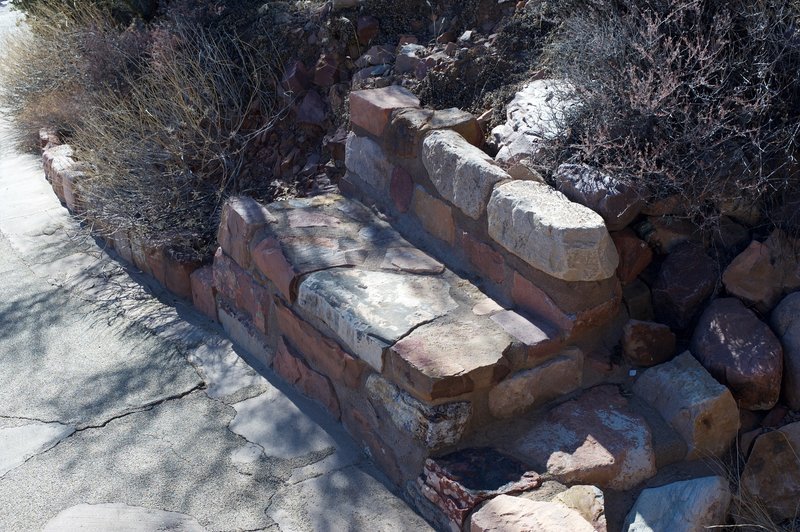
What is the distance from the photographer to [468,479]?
100.0 inches

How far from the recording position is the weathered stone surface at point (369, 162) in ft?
11.9

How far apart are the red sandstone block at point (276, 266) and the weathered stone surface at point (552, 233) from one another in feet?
2.64

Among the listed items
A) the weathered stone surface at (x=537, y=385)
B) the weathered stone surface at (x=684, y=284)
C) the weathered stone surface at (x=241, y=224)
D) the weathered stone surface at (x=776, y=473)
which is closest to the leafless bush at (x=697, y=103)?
the weathered stone surface at (x=684, y=284)

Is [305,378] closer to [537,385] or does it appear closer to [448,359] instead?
[448,359]

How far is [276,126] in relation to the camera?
4.88m

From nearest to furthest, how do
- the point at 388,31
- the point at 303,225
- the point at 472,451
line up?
the point at 472,451
the point at 303,225
the point at 388,31

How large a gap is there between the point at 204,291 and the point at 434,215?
125cm

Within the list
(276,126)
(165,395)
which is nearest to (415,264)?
(165,395)

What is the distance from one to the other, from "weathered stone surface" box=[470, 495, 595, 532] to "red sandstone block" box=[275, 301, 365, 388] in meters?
0.71

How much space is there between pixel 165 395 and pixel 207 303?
710 mm

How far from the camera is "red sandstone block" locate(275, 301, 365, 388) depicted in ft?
9.69

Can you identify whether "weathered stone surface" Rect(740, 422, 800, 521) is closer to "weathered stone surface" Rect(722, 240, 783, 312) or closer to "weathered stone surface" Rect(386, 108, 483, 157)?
"weathered stone surface" Rect(722, 240, 783, 312)

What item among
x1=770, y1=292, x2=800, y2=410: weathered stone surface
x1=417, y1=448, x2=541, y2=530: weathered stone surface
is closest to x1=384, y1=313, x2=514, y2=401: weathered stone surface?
x1=417, y1=448, x2=541, y2=530: weathered stone surface

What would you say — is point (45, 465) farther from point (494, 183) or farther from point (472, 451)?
point (494, 183)
